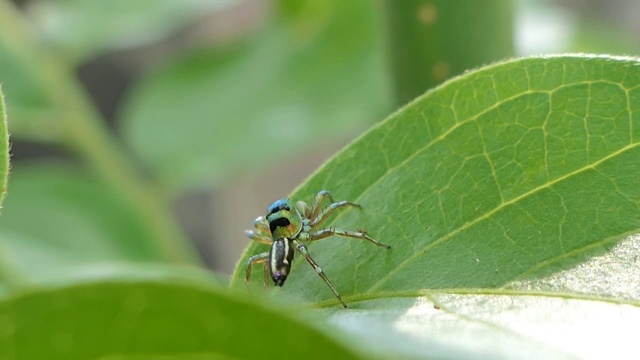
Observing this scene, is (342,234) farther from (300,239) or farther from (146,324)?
(146,324)

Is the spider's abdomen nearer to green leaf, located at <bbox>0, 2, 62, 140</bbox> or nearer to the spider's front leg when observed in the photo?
the spider's front leg

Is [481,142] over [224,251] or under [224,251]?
under

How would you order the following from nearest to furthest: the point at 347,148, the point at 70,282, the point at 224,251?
the point at 70,282 < the point at 347,148 < the point at 224,251

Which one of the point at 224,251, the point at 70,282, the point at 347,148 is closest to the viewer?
the point at 70,282

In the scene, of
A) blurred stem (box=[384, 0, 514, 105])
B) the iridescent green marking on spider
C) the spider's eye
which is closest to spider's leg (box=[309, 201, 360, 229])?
the iridescent green marking on spider

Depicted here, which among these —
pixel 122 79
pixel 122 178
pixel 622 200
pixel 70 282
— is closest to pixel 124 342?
pixel 70 282

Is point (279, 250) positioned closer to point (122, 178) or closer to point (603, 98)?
point (603, 98)

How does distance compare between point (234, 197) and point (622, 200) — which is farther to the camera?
point (234, 197)

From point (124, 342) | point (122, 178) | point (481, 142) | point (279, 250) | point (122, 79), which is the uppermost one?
point (122, 79)
